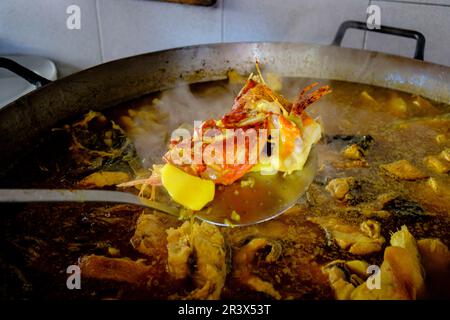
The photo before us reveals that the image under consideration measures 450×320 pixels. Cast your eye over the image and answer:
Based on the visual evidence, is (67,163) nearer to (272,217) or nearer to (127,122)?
(127,122)

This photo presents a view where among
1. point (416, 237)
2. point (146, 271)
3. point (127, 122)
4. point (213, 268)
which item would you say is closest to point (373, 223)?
point (416, 237)

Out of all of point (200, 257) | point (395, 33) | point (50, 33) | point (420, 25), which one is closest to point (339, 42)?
point (395, 33)

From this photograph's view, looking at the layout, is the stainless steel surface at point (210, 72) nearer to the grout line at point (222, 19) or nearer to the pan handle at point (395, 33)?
the pan handle at point (395, 33)

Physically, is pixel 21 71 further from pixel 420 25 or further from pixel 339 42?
pixel 420 25

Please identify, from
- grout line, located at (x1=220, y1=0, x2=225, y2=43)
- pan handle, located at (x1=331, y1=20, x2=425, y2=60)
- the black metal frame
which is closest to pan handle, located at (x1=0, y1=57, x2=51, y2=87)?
the black metal frame

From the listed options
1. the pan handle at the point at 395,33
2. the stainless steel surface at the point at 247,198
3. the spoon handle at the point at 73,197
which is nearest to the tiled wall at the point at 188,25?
the pan handle at the point at 395,33

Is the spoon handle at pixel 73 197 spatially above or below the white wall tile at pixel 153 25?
below
